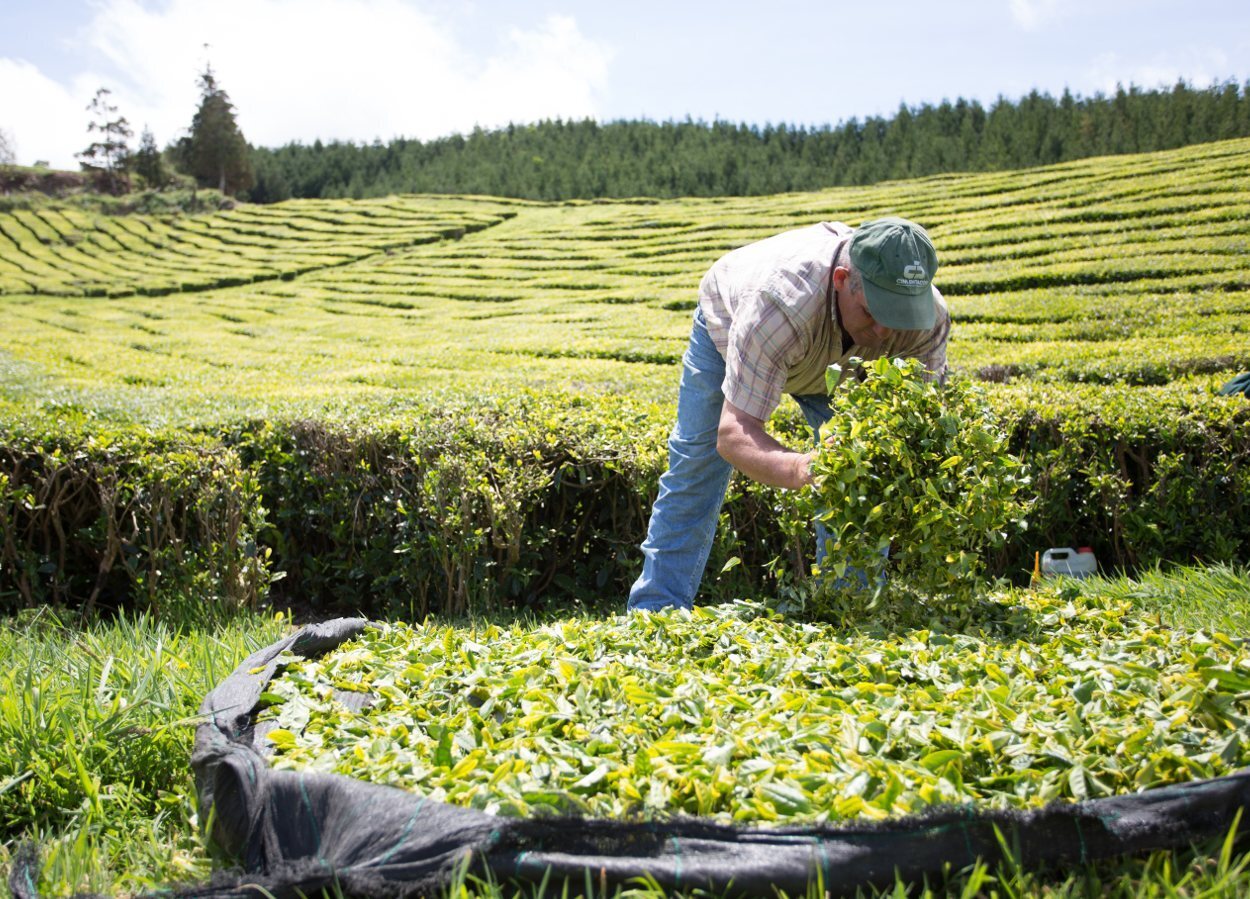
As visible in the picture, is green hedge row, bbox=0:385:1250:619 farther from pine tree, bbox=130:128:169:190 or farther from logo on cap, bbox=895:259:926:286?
pine tree, bbox=130:128:169:190

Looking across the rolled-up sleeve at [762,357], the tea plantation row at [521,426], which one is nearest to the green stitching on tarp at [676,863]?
the rolled-up sleeve at [762,357]

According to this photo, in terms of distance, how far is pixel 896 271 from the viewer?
2615mm

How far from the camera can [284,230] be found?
37562mm

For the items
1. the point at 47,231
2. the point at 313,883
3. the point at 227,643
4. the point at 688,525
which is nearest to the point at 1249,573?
the point at 688,525

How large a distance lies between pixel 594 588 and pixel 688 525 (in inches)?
46.6

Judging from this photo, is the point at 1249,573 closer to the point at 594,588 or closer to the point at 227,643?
the point at 594,588

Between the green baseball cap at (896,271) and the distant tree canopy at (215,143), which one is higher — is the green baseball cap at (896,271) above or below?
below

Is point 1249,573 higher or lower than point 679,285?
lower

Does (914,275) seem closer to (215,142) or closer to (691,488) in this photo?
(691,488)

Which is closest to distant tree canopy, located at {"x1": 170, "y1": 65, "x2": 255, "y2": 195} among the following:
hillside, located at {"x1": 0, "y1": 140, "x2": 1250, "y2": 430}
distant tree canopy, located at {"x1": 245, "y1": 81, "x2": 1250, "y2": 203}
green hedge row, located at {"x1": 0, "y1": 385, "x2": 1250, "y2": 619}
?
distant tree canopy, located at {"x1": 245, "y1": 81, "x2": 1250, "y2": 203}

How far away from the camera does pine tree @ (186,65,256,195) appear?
5069 cm

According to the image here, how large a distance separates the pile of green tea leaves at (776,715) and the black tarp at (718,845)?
3.2 inches

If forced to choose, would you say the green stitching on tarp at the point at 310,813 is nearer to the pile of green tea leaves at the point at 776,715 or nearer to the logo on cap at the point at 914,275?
the pile of green tea leaves at the point at 776,715

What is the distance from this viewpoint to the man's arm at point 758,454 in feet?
8.67
